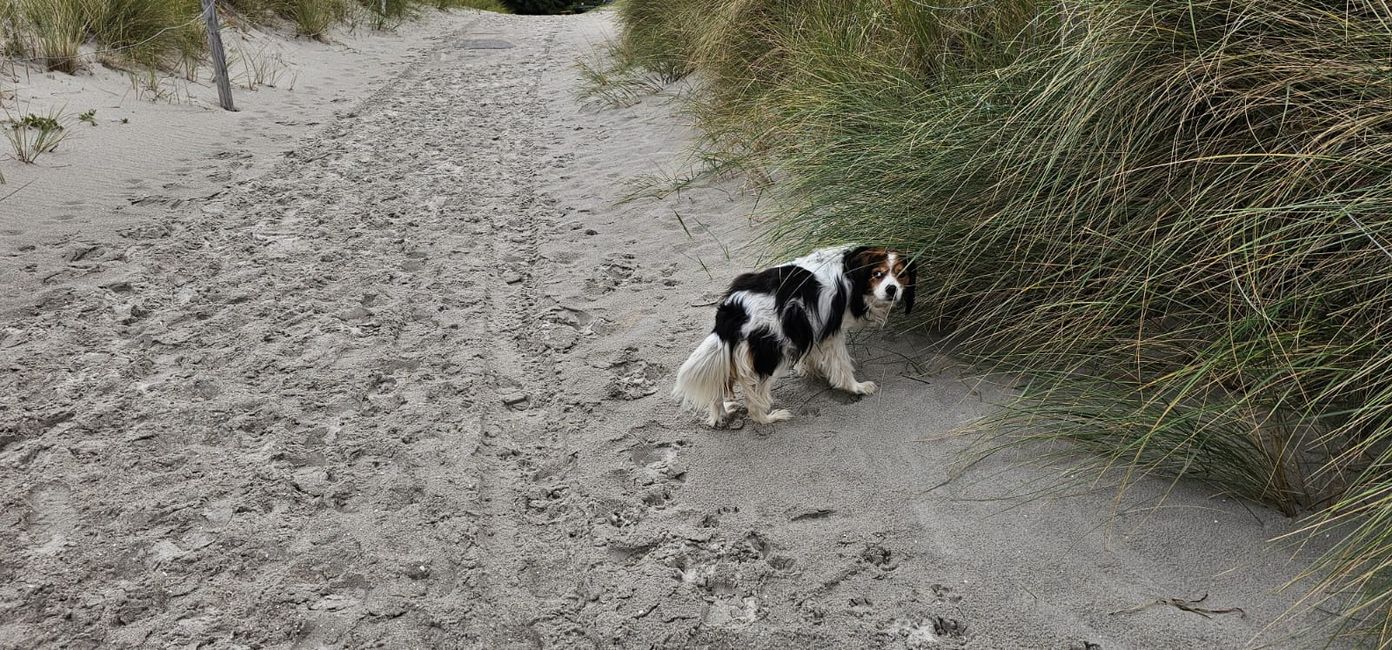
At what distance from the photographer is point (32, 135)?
631cm

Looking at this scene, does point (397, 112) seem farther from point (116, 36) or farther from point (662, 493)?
point (662, 493)

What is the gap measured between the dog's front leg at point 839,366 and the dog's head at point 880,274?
214 millimetres

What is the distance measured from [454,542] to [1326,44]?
3057mm

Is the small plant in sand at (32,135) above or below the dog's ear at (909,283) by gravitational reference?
below

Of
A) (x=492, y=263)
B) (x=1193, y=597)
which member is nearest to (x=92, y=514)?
(x=492, y=263)

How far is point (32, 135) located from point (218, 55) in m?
2.06

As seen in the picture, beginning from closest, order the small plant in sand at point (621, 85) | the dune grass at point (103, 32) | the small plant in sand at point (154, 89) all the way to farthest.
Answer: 1. the dune grass at point (103, 32)
2. the small plant in sand at point (154, 89)
3. the small plant in sand at point (621, 85)

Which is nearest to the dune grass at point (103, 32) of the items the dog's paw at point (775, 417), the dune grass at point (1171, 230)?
the dune grass at point (1171, 230)

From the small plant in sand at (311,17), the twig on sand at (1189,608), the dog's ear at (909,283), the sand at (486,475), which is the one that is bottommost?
the sand at (486,475)

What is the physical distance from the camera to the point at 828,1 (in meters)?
5.88

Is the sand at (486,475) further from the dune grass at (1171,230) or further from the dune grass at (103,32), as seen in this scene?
the dune grass at (103,32)

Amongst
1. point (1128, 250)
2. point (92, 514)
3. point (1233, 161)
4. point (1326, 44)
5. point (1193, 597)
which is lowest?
point (92, 514)

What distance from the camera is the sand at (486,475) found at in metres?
2.45

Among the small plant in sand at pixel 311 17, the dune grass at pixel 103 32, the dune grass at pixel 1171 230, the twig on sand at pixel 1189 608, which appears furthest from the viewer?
the small plant in sand at pixel 311 17
